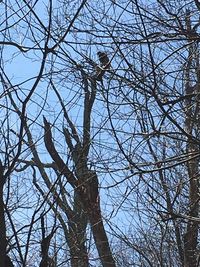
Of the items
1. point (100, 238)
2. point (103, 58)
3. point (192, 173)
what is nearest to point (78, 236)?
point (100, 238)

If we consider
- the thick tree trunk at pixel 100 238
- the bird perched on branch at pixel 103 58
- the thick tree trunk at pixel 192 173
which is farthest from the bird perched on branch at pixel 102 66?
the thick tree trunk at pixel 100 238

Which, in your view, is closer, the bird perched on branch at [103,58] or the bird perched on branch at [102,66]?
the bird perched on branch at [102,66]

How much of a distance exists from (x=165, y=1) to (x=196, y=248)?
10.3 ft

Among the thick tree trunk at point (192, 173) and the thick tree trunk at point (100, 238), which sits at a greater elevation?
the thick tree trunk at point (100, 238)

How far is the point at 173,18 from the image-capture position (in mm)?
4188

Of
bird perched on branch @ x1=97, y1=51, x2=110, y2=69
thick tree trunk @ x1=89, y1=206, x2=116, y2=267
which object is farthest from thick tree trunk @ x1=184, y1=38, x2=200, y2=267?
thick tree trunk @ x1=89, y1=206, x2=116, y2=267

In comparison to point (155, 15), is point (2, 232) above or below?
below

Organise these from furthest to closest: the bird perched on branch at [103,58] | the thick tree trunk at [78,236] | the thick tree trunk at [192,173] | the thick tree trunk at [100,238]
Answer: the thick tree trunk at [100,238]
the thick tree trunk at [78,236]
the thick tree trunk at [192,173]
the bird perched on branch at [103,58]

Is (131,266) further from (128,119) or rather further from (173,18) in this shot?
(173,18)

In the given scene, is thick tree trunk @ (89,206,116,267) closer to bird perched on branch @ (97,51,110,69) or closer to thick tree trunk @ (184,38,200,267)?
thick tree trunk @ (184,38,200,267)

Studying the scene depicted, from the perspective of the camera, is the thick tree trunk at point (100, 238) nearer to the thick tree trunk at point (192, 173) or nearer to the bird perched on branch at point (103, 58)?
the thick tree trunk at point (192, 173)

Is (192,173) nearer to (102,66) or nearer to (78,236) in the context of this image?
(102,66)

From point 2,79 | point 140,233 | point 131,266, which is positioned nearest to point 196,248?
point 140,233

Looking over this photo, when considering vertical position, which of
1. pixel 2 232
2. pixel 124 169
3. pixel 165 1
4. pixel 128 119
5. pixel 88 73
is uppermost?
pixel 165 1
